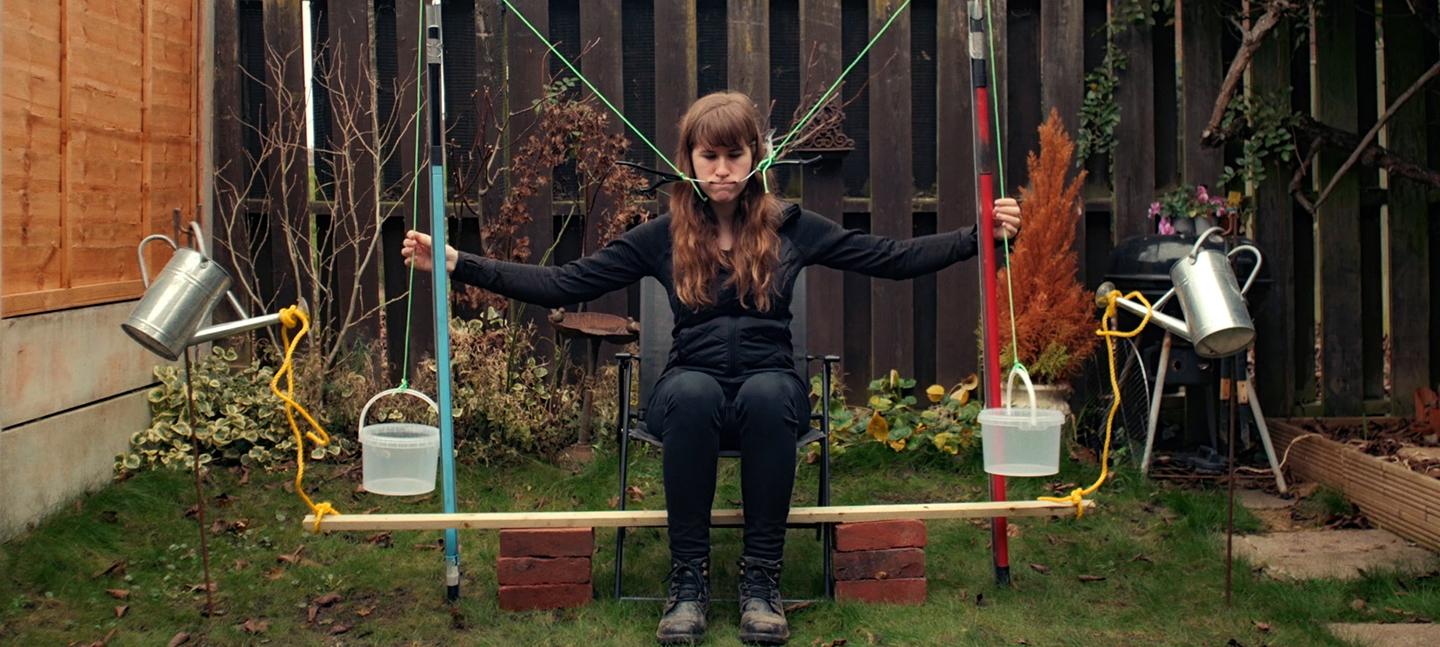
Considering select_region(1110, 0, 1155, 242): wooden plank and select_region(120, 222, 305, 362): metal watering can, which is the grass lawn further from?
select_region(1110, 0, 1155, 242): wooden plank

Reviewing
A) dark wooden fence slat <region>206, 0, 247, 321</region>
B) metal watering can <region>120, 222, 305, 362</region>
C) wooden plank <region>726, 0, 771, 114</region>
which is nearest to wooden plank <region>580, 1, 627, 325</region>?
wooden plank <region>726, 0, 771, 114</region>

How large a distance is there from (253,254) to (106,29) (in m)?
1.27

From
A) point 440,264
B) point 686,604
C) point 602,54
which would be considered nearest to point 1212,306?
point 686,604

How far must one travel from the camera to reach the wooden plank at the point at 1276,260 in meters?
5.66

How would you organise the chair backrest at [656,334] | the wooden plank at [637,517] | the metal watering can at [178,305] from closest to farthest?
the metal watering can at [178,305] < the wooden plank at [637,517] < the chair backrest at [656,334]

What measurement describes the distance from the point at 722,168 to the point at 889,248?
0.54m

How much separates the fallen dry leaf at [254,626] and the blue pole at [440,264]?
0.49 meters

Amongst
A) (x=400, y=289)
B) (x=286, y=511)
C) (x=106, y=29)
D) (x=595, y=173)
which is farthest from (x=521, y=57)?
(x=286, y=511)

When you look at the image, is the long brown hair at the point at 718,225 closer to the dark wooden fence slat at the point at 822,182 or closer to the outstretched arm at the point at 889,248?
the outstretched arm at the point at 889,248

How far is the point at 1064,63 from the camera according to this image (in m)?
5.80

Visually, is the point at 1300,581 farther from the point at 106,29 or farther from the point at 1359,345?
the point at 106,29

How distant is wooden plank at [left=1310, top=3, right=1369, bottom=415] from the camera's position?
566 centimetres

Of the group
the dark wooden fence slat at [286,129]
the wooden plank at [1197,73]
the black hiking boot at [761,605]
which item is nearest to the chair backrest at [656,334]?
the black hiking boot at [761,605]

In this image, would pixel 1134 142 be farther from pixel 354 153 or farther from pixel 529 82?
pixel 354 153
